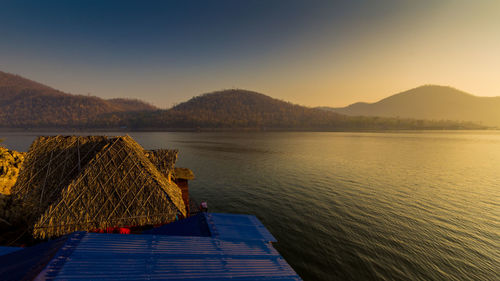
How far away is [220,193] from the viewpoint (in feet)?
82.8

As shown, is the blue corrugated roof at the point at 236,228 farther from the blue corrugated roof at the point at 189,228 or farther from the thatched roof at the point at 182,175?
the thatched roof at the point at 182,175

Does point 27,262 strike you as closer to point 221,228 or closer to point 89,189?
point 221,228

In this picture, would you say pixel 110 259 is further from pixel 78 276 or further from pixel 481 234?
pixel 481 234

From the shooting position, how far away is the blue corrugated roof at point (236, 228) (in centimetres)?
799

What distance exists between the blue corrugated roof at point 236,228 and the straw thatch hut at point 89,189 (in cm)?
419

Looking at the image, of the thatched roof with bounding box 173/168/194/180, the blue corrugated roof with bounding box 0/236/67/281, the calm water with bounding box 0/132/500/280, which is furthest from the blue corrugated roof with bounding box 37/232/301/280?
the thatched roof with bounding box 173/168/194/180

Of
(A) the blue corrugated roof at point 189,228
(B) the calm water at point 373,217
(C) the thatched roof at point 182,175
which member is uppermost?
(A) the blue corrugated roof at point 189,228

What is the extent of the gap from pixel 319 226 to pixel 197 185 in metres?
18.5

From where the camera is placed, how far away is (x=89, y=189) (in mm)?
11250

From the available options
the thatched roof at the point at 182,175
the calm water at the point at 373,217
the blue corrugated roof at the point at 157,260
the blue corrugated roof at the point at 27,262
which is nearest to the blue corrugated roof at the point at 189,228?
the blue corrugated roof at the point at 157,260

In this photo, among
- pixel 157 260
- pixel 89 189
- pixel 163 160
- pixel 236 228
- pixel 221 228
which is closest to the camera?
pixel 157 260

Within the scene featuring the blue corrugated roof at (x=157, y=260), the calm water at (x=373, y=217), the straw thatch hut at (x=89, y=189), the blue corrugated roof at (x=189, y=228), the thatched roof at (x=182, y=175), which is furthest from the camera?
the thatched roof at (x=182, y=175)

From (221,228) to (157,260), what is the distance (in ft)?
11.8


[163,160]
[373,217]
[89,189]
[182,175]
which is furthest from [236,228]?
[373,217]
